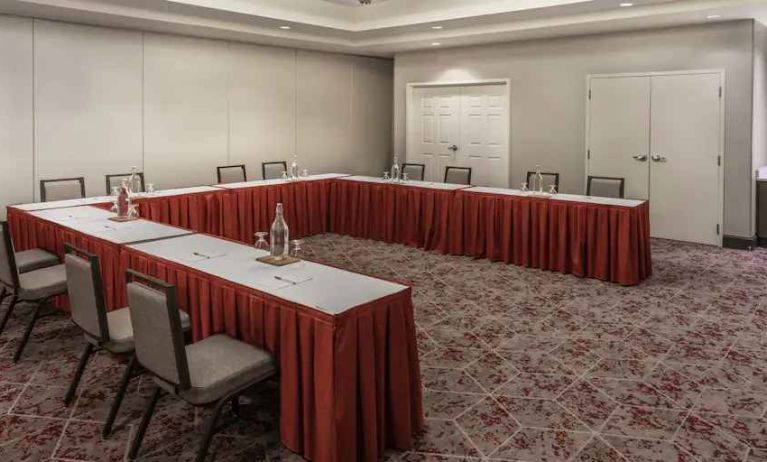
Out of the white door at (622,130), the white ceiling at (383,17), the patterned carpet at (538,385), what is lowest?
the patterned carpet at (538,385)

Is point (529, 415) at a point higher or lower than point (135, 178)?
lower

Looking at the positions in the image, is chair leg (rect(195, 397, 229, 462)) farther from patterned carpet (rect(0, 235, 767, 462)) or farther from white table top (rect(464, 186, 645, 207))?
white table top (rect(464, 186, 645, 207))

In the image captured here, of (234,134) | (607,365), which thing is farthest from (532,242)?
(234,134)

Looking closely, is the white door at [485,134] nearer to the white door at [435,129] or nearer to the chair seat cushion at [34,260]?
the white door at [435,129]

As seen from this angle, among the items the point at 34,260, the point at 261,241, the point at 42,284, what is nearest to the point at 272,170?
the point at 34,260

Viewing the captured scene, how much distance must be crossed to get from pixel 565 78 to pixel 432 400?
6136mm

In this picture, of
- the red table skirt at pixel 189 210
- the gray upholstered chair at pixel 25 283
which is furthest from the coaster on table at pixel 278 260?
the red table skirt at pixel 189 210

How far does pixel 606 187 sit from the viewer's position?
20.8 ft

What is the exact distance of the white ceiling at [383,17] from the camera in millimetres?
6254

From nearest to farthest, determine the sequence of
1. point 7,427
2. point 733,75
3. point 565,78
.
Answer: point 7,427, point 733,75, point 565,78

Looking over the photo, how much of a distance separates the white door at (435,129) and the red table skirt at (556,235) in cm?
325

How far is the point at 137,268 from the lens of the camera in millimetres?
3537

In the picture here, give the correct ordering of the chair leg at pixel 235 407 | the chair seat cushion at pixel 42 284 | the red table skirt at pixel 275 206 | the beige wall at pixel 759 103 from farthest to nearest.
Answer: the beige wall at pixel 759 103
the red table skirt at pixel 275 206
the chair seat cushion at pixel 42 284
the chair leg at pixel 235 407

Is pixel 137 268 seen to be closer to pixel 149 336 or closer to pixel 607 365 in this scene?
pixel 149 336
